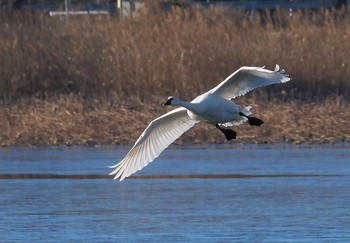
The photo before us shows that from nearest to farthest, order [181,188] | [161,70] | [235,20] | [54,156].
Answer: [181,188], [54,156], [161,70], [235,20]

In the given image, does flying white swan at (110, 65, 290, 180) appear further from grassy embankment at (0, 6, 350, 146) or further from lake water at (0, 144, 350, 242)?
grassy embankment at (0, 6, 350, 146)

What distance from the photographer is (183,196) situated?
1280cm

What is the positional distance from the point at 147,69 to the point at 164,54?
1.15ft

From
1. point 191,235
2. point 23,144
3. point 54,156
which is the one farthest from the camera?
point 23,144

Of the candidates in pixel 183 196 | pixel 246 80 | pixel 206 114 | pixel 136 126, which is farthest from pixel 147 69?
pixel 206 114

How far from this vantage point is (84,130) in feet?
→ 58.0

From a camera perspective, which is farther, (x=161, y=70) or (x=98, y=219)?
(x=161, y=70)

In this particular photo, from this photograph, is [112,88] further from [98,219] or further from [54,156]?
[98,219]

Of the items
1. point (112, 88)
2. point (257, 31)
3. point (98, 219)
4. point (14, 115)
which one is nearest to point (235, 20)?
point (257, 31)

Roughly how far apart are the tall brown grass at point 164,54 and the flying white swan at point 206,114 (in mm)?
6454

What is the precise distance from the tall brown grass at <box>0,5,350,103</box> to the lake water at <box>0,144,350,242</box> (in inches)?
131

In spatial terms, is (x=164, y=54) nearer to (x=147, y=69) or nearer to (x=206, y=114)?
(x=147, y=69)

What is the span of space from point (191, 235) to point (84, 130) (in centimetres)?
732

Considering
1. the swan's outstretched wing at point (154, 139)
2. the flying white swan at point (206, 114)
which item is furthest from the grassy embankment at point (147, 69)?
the flying white swan at point (206, 114)
